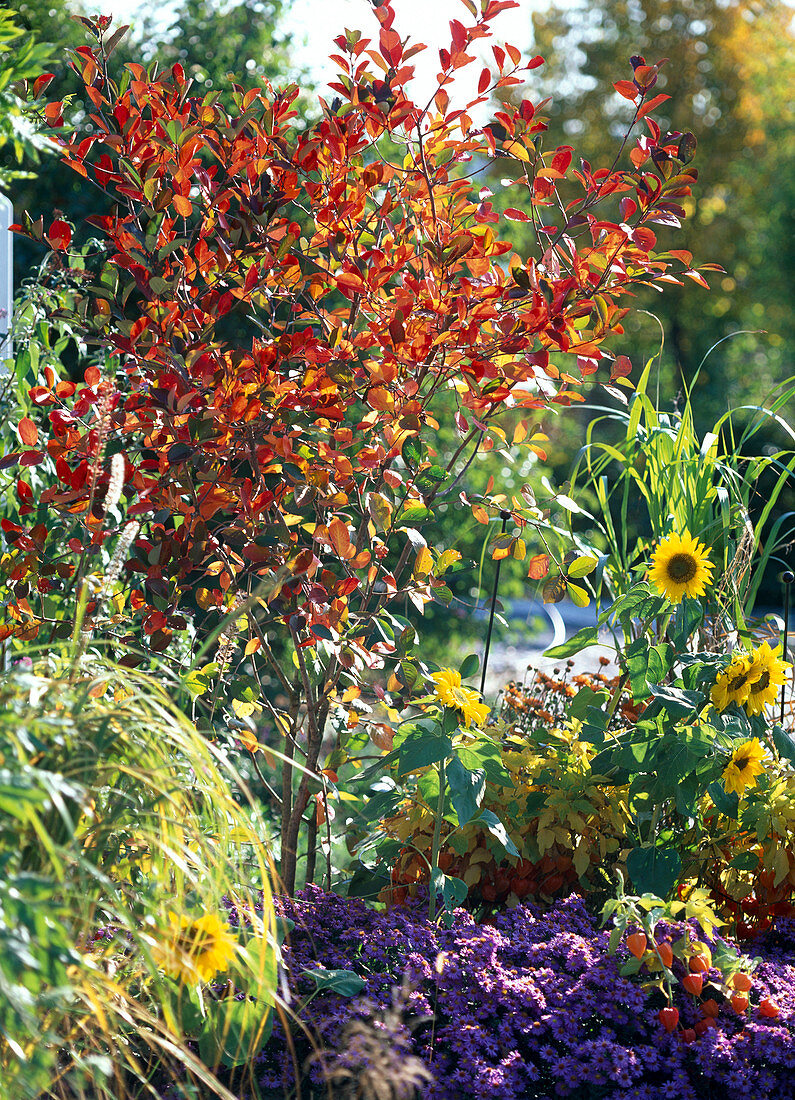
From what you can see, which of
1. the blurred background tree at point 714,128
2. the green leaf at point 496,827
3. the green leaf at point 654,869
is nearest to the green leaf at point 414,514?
the green leaf at point 496,827

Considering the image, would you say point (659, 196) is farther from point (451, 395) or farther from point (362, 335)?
point (451, 395)

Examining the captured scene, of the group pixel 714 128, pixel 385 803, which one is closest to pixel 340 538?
pixel 385 803

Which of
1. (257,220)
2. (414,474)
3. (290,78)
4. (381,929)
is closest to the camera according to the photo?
(381,929)

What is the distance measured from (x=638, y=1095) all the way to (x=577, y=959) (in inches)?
10.3

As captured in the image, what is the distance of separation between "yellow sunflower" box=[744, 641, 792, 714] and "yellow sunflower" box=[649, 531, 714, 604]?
0.20 meters

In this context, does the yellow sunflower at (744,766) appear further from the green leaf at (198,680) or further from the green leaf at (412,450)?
the green leaf at (198,680)

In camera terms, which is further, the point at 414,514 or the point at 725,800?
the point at 414,514

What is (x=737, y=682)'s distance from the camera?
7.27 ft

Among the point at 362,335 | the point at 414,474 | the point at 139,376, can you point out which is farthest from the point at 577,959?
the point at 139,376

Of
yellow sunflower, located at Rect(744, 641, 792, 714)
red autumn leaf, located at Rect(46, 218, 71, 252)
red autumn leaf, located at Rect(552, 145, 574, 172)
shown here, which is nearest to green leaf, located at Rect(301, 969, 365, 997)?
yellow sunflower, located at Rect(744, 641, 792, 714)

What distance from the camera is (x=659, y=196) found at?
2.22 meters

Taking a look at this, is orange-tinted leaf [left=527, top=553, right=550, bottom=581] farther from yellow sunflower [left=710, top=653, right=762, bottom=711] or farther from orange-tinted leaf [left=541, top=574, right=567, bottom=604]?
yellow sunflower [left=710, top=653, right=762, bottom=711]

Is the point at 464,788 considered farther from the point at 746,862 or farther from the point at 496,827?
the point at 746,862

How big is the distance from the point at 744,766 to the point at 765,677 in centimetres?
22
